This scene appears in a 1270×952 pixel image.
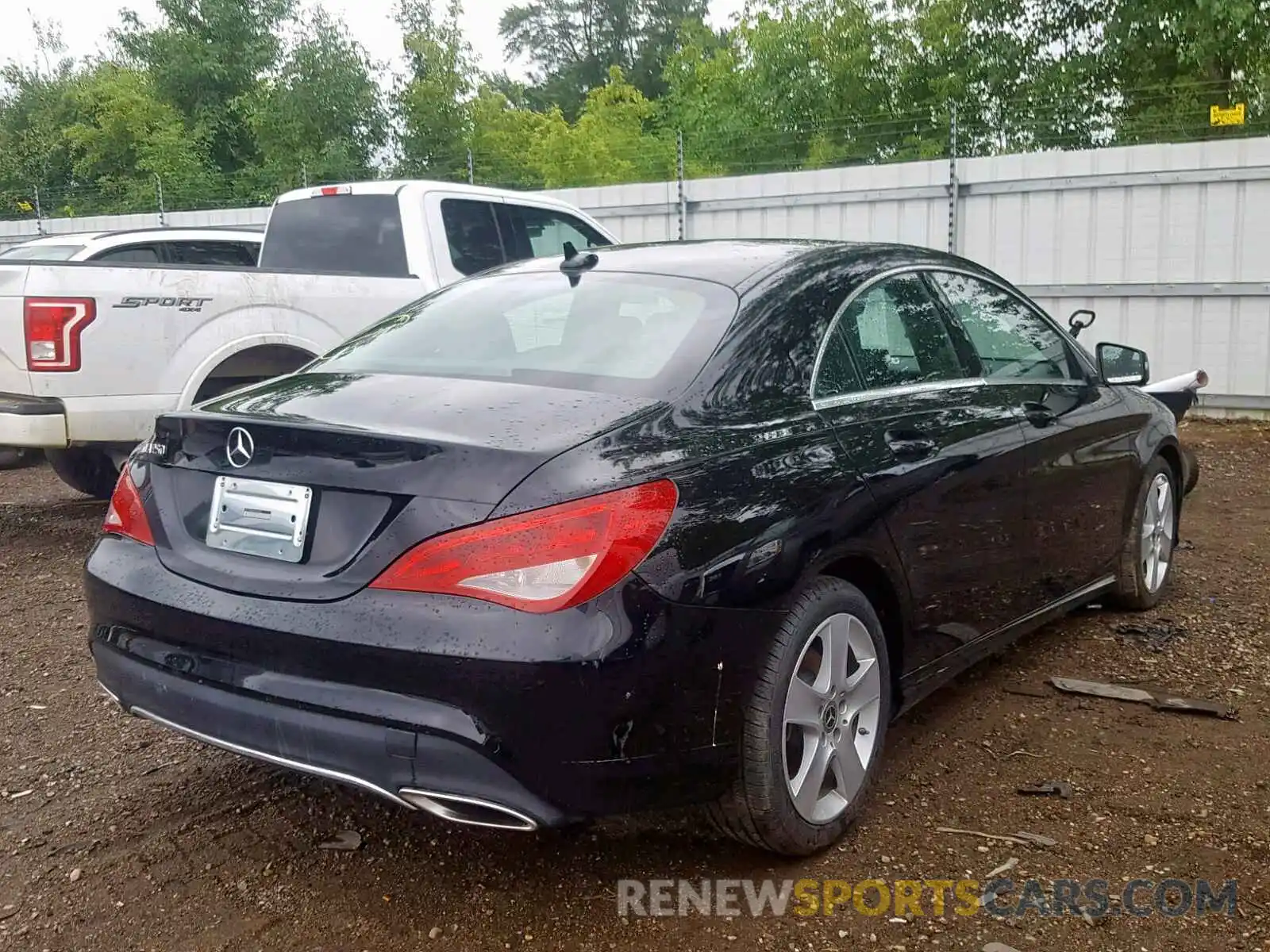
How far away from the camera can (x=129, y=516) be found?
2863mm

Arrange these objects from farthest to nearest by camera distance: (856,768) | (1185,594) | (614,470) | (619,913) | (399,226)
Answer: (399,226) → (1185,594) → (856,768) → (619,913) → (614,470)

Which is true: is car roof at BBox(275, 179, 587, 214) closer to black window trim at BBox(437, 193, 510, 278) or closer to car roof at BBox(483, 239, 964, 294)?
black window trim at BBox(437, 193, 510, 278)

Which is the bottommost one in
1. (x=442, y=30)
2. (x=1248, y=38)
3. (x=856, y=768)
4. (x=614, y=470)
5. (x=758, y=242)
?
(x=856, y=768)

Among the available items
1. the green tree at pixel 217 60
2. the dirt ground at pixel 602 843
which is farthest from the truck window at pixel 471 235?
the green tree at pixel 217 60

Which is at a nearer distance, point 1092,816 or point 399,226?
point 1092,816

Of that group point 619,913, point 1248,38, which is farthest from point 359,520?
point 1248,38

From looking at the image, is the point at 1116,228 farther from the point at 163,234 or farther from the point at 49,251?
the point at 49,251

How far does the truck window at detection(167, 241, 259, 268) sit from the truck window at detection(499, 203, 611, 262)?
8.07 feet

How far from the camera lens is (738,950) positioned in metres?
2.46

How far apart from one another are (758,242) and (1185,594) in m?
2.84

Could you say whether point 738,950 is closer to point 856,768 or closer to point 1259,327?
point 856,768

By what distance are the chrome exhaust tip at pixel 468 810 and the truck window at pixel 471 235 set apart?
5185 mm

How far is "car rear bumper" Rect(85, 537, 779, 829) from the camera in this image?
2262mm

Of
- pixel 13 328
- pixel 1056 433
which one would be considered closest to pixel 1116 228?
pixel 1056 433
